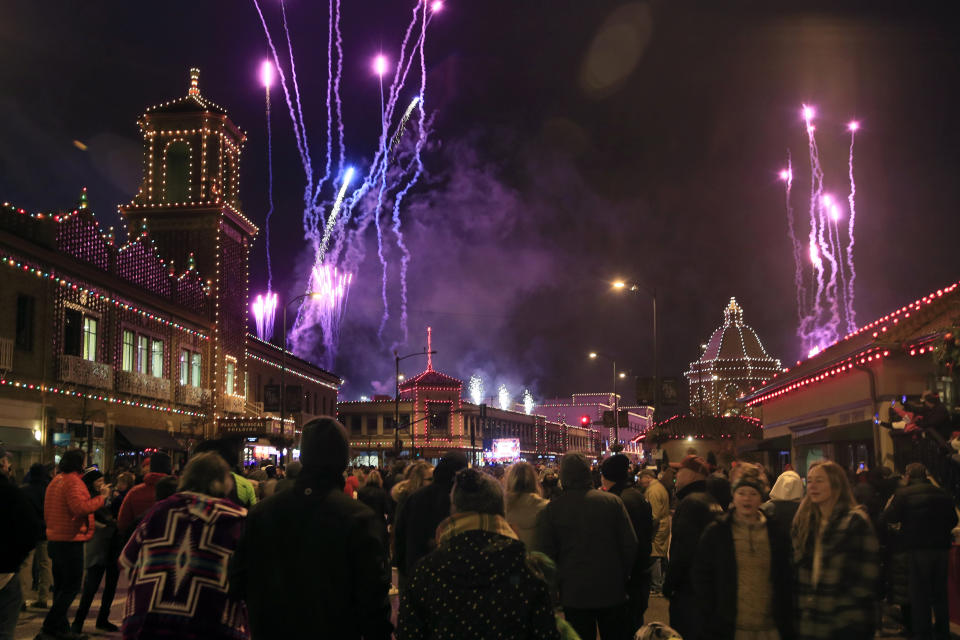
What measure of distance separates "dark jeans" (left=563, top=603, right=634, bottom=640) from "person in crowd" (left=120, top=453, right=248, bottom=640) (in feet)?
8.75

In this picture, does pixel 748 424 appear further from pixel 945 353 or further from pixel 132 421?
pixel 945 353

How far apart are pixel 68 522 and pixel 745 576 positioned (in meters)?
7.63

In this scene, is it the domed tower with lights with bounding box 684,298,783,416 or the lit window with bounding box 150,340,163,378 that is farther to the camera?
the domed tower with lights with bounding box 684,298,783,416

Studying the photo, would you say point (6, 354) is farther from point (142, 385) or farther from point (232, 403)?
point (232, 403)

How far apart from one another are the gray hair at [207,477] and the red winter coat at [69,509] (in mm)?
5804

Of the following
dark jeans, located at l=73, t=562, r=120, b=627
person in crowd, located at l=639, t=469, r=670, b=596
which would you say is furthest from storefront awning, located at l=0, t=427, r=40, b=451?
person in crowd, located at l=639, t=469, r=670, b=596

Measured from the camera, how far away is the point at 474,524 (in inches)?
175

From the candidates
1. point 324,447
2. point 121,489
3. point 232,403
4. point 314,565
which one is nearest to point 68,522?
point 121,489

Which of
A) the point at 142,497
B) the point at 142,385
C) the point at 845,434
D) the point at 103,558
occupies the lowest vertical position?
the point at 103,558

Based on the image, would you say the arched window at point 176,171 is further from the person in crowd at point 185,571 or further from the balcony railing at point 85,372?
the person in crowd at point 185,571

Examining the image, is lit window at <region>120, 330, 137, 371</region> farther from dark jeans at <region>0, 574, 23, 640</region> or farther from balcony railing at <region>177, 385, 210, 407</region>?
dark jeans at <region>0, 574, 23, 640</region>

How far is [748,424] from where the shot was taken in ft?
118

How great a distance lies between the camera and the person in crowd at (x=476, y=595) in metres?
3.97

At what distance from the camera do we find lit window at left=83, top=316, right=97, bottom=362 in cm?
3050
